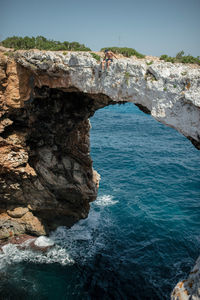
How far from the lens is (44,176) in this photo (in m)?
20.7

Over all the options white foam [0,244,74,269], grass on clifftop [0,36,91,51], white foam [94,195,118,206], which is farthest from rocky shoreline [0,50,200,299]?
white foam [94,195,118,206]

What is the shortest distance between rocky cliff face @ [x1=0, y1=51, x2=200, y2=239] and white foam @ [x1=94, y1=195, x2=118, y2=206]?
15.1ft

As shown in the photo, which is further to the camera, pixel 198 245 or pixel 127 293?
pixel 198 245

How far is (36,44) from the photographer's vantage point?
1803 cm

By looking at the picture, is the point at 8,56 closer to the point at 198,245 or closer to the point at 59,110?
the point at 59,110

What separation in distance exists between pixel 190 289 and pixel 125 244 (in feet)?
42.2

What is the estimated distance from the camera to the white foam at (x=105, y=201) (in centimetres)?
2783

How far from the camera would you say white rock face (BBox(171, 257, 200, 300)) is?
844 centimetres

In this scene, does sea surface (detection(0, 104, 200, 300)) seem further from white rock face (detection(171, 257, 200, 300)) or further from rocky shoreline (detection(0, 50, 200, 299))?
white rock face (detection(171, 257, 200, 300))

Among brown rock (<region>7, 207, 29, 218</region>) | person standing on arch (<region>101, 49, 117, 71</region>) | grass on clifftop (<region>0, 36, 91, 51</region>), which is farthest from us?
brown rock (<region>7, 207, 29, 218</region>)

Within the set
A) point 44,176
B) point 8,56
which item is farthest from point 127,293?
point 8,56

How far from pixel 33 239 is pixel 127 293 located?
9.77 m

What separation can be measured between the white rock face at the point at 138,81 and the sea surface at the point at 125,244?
1164 cm

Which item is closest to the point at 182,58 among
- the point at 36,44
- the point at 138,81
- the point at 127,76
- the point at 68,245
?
the point at 138,81
